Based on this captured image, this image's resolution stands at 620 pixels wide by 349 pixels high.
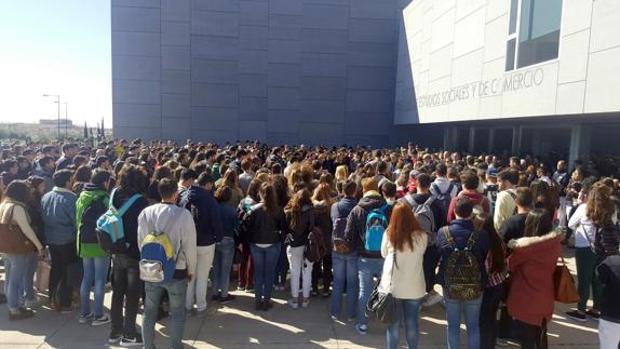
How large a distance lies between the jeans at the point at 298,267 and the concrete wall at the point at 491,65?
818cm

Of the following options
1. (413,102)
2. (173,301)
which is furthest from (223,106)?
(173,301)

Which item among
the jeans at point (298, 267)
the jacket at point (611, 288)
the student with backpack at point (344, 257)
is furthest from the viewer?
the jeans at point (298, 267)

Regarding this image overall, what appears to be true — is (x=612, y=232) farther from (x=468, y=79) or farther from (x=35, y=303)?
(x=468, y=79)

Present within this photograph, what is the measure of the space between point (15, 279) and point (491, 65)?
1513 centimetres

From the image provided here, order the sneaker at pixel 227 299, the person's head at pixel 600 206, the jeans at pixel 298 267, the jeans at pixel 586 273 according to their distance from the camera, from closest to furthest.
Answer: the person's head at pixel 600 206 < the jeans at pixel 586 273 < the jeans at pixel 298 267 < the sneaker at pixel 227 299

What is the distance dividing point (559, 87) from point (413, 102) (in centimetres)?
1207

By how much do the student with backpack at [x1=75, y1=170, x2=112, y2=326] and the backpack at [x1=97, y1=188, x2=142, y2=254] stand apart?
1.51 ft

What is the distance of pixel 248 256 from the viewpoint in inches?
268

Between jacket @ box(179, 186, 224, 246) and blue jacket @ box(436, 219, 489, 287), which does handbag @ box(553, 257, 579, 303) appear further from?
jacket @ box(179, 186, 224, 246)

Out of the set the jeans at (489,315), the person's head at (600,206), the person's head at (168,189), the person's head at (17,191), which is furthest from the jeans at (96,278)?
the person's head at (600,206)

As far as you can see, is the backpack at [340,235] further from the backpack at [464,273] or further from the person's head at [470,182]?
the person's head at [470,182]

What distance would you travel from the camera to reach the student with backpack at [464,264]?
13.5 feet

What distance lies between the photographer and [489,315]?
14.9ft

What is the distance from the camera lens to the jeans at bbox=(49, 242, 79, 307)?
220 inches
